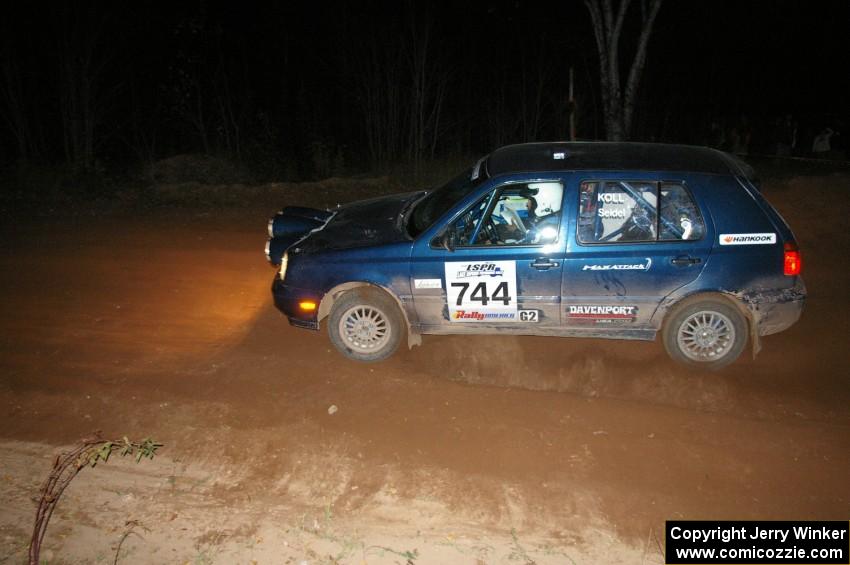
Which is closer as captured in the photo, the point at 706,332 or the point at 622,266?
the point at 622,266

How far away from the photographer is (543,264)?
5.37 m

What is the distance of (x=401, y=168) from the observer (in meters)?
16.2

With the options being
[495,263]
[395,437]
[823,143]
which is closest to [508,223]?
[495,263]

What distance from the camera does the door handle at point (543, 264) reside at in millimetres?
5363

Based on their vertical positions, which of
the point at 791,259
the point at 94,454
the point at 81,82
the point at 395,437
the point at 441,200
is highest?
the point at 81,82

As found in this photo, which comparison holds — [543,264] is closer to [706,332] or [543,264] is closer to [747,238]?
[706,332]

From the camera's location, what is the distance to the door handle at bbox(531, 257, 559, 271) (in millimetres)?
5363

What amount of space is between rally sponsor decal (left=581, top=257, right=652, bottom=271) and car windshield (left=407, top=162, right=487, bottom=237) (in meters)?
1.19

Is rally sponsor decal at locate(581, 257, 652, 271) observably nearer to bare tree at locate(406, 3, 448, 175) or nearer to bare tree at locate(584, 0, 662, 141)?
bare tree at locate(584, 0, 662, 141)

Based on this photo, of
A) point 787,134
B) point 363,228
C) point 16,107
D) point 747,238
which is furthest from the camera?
point 787,134

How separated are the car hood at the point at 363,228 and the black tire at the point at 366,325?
451mm

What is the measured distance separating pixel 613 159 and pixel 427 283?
1949 mm

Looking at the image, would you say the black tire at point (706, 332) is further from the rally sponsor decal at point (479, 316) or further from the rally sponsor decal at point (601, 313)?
the rally sponsor decal at point (479, 316)

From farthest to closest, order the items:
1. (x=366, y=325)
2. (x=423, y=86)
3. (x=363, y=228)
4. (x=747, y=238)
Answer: (x=423, y=86), (x=363, y=228), (x=366, y=325), (x=747, y=238)
